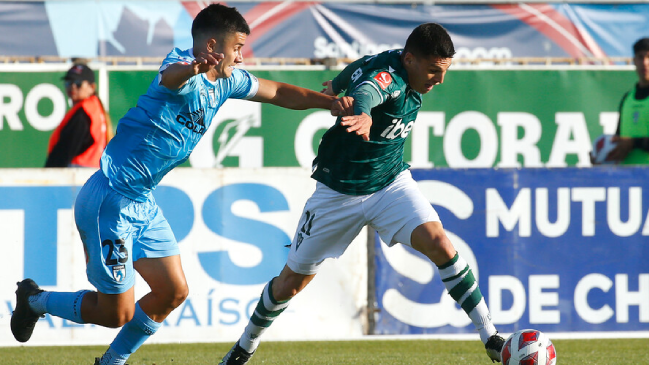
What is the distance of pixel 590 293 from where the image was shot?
7.89 metres

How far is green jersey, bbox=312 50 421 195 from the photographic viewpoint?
5.52 meters

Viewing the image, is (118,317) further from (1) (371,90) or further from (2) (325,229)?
(1) (371,90)

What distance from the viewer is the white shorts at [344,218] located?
5582 millimetres

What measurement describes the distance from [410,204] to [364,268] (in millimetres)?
2420

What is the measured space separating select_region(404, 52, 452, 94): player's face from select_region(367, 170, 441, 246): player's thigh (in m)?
0.67

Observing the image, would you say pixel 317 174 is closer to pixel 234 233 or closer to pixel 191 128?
pixel 191 128

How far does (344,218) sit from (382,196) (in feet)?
0.93

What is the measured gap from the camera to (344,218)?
564 cm

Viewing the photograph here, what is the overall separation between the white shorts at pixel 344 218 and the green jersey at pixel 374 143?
0.23 feet

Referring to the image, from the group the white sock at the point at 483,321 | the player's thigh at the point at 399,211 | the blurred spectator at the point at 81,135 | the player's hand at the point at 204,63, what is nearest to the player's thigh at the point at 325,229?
the player's thigh at the point at 399,211

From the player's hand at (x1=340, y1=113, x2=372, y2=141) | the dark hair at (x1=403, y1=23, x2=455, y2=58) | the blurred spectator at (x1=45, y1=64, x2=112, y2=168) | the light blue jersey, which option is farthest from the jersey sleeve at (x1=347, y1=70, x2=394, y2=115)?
the blurred spectator at (x1=45, y1=64, x2=112, y2=168)

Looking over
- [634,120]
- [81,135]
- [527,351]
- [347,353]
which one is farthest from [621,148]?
[81,135]

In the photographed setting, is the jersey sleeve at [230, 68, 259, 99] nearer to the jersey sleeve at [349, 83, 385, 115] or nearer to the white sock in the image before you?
the jersey sleeve at [349, 83, 385, 115]

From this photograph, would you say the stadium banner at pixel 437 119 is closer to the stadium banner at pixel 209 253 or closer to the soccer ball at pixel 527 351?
the stadium banner at pixel 209 253
